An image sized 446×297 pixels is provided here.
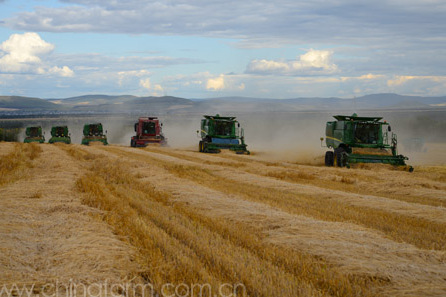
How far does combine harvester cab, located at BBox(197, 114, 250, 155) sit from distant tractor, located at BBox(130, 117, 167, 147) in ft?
22.8

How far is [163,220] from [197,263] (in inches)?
92.1

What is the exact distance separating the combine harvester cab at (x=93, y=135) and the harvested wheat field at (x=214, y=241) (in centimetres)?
3239

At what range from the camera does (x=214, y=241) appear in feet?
20.9

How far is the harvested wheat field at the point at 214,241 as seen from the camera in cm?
482

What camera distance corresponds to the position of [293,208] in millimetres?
9281

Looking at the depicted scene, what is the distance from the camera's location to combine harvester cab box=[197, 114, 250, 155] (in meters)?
31.3

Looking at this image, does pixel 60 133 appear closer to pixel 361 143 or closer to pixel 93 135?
pixel 93 135

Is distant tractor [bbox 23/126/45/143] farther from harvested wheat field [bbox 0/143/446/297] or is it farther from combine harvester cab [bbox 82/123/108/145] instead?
harvested wheat field [bbox 0/143/446/297]

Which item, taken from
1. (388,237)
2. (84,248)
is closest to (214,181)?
(388,237)

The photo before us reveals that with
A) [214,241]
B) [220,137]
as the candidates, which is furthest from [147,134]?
[214,241]

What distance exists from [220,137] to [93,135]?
55.6 feet

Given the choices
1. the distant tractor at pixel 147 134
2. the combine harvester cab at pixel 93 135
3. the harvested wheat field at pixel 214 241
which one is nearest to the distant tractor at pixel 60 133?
the combine harvester cab at pixel 93 135

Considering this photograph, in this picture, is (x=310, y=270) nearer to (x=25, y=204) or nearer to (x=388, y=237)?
(x=388, y=237)

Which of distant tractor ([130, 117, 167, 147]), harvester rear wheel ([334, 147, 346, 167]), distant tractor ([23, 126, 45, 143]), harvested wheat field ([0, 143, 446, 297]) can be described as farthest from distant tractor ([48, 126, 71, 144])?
harvested wheat field ([0, 143, 446, 297])
